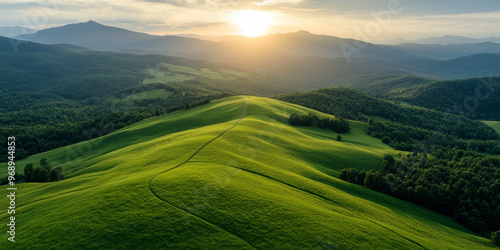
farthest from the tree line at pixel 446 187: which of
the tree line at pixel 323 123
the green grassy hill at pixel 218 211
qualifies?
the tree line at pixel 323 123

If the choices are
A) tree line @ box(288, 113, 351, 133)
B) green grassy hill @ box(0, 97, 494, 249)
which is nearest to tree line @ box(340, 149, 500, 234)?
green grassy hill @ box(0, 97, 494, 249)

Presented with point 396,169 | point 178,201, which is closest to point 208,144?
point 178,201

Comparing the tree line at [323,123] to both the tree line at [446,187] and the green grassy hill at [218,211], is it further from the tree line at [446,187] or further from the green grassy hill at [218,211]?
the green grassy hill at [218,211]

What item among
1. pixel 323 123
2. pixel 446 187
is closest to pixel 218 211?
pixel 446 187

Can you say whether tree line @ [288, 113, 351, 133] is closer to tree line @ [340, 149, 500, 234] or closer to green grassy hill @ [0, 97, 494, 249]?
tree line @ [340, 149, 500, 234]

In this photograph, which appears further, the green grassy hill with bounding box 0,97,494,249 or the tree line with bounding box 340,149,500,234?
the tree line with bounding box 340,149,500,234

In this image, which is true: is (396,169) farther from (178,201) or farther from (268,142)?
(178,201)

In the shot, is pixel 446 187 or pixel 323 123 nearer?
pixel 446 187

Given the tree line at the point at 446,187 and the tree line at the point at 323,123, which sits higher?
the tree line at the point at 323,123

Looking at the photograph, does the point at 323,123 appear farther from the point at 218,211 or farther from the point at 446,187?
the point at 218,211

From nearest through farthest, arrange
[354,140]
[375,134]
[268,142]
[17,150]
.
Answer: [268,142] → [354,140] → [17,150] → [375,134]

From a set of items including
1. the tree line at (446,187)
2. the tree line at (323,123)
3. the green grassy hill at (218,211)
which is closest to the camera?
the green grassy hill at (218,211)
